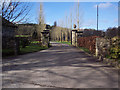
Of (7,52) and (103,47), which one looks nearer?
(103,47)

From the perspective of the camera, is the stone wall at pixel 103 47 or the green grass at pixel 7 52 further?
the green grass at pixel 7 52

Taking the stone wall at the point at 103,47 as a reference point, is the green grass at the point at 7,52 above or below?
below

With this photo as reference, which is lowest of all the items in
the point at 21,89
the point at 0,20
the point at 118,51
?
the point at 21,89

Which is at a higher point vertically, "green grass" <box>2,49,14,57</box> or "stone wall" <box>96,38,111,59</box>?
"stone wall" <box>96,38,111,59</box>

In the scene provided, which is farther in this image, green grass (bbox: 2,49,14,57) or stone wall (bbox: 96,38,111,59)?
green grass (bbox: 2,49,14,57)

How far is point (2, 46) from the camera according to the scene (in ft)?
35.9

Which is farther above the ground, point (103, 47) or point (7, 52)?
point (103, 47)

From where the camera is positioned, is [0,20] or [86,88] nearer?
[86,88]

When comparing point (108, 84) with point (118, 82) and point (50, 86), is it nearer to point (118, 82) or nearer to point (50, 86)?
point (118, 82)

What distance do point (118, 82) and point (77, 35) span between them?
67.8 feet

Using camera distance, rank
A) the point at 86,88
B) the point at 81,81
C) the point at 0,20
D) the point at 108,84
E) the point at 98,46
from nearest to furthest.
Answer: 1. the point at 86,88
2. the point at 108,84
3. the point at 81,81
4. the point at 98,46
5. the point at 0,20

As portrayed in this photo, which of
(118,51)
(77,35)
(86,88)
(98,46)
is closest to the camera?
(86,88)

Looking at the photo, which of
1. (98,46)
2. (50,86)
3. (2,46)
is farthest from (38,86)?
(2,46)

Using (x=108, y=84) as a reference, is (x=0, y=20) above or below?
above
